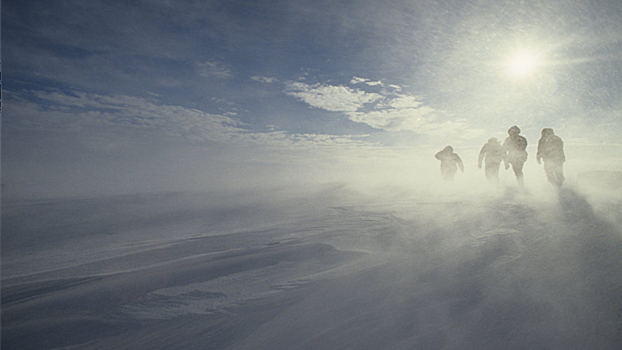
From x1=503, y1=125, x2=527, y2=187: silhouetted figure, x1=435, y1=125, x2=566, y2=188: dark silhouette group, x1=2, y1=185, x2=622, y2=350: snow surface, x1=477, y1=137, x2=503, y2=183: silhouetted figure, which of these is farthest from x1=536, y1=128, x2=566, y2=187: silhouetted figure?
x1=2, y1=185, x2=622, y2=350: snow surface

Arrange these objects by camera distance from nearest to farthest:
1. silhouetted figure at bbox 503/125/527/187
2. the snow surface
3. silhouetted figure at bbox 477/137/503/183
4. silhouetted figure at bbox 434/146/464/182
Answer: the snow surface, silhouetted figure at bbox 503/125/527/187, silhouetted figure at bbox 477/137/503/183, silhouetted figure at bbox 434/146/464/182

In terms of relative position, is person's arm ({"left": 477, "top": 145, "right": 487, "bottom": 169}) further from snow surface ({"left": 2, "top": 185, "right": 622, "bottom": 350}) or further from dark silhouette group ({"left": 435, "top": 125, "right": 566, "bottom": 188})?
snow surface ({"left": 2, "top": 185, "right": 622, "bottom": 350})

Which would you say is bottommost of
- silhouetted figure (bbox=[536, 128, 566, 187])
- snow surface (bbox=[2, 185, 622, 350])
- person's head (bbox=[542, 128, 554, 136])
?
snow surface (bbox=[2, 185, 622, 350])

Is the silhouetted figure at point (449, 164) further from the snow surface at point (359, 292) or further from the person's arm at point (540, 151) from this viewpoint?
the snow surface at point (359, 292)

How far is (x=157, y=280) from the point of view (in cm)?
338

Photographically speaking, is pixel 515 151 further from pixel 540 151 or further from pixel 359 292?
pixel 359 292

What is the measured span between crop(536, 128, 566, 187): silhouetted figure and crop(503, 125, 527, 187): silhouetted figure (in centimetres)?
101

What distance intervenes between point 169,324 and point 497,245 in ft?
13.0

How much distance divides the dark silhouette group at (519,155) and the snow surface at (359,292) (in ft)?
20.7

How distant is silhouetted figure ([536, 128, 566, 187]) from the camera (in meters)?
9.52

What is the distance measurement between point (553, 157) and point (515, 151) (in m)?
1.77

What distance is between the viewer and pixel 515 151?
1140 centimetres

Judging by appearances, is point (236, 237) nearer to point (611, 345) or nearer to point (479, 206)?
point (611, 345)

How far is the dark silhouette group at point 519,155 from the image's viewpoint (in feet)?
31.5
